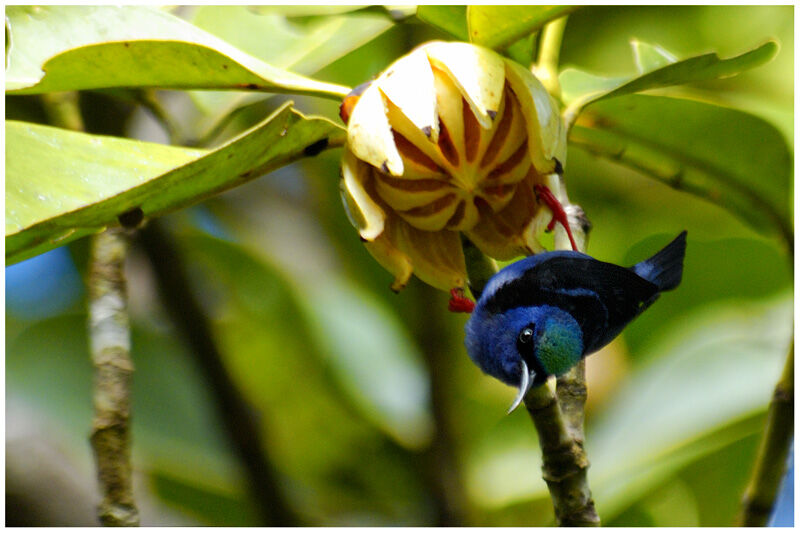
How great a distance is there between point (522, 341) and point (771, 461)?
440mm

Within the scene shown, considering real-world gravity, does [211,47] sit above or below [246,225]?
below

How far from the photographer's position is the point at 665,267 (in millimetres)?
1194

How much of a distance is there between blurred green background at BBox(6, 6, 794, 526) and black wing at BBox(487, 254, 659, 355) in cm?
51

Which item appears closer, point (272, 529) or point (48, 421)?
point (272, 529)

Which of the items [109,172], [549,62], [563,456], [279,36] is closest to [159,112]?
[279,36]

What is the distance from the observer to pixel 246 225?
6.73ft

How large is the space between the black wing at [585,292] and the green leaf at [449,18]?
0.95 feet

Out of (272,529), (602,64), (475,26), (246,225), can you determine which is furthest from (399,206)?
(246,225)

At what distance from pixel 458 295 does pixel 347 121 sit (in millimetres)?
238

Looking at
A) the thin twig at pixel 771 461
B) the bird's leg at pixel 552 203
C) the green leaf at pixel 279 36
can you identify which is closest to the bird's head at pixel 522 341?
the bird's leg at pixel 552 203

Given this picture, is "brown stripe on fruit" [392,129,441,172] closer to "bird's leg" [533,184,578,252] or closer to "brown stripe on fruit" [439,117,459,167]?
"brown stripe on fruit" [439,117,459,167]

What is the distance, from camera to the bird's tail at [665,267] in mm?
1184

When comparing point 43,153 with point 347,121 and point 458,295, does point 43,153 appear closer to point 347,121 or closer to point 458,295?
point 347,121

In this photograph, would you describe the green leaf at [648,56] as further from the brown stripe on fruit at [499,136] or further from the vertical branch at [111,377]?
the vertical branch at [111,377]
